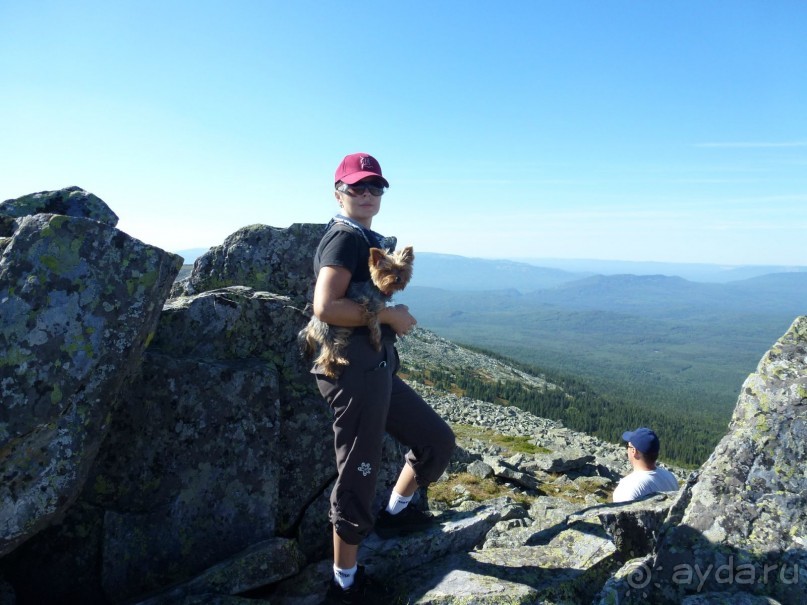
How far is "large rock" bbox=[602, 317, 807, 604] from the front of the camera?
19.0 feet

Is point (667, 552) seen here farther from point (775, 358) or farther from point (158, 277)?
point (158, 277)

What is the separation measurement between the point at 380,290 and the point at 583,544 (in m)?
4.63

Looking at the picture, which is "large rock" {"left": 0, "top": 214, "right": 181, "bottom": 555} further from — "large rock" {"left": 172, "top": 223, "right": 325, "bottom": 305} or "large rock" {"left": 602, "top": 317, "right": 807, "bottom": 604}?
"large rock" {"left": 602, "top": 317, "right": 807, "bottom": 604}

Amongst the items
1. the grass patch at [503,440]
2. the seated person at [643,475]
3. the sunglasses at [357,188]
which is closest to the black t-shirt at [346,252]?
the sunglasses at [357,188]

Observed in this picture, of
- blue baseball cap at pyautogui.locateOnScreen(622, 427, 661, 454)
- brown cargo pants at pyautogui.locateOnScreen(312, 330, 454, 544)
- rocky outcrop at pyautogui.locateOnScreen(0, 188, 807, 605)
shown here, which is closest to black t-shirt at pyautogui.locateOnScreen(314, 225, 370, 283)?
brown cargo pants at pyautogui.locateOnScreen(312, 330, 454, 544)

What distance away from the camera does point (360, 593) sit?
21.4ft

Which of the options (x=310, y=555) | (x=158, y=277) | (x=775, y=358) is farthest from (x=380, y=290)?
(x=775, y=358)

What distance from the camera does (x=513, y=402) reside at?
396 ft

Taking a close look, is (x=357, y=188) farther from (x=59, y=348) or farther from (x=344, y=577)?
(x=344, y=577)

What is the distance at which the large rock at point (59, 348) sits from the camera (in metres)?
Answer: 5.81

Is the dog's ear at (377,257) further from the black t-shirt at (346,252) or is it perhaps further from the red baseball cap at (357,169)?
the red baseball cap at (357,169)

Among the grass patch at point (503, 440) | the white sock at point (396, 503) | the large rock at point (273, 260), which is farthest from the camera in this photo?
the grass patch at point (503, 440)

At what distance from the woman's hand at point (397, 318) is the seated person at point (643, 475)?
17.6 feet

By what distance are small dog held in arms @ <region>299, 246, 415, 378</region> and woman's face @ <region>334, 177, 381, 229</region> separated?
519mm
